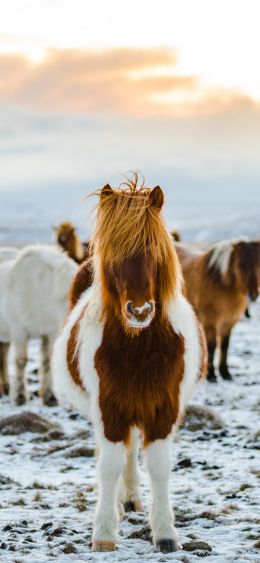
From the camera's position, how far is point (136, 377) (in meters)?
4.62

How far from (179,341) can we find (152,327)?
23 cm

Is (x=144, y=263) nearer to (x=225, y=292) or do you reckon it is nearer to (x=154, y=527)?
(x=154, y=527)

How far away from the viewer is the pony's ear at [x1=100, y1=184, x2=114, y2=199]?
463cm

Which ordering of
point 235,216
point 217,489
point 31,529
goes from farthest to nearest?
point 235,216 → point 217,489 → point 31,529

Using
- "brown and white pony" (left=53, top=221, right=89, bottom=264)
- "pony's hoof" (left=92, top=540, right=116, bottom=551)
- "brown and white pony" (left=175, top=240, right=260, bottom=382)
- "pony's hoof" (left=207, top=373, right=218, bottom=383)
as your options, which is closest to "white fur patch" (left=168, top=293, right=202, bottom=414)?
"pony's hoof" (left=92, top=540, right=116, bottom=551)

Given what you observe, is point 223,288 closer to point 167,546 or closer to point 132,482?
point 132,482

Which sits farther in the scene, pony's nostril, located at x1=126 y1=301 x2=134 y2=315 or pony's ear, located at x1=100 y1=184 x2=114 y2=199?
pony's ear, located at x1=100 y1=184 x2=114 y2=199

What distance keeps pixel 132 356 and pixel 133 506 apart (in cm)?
154

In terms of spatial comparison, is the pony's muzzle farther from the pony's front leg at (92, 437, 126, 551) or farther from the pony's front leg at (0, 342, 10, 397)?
the pony's front leg at (0, 342, 10, 397)

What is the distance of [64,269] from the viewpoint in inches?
393

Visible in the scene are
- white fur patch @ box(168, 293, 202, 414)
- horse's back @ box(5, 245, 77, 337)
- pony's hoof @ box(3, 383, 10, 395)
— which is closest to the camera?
white fur patch @ box(168, 293, 202, 414)

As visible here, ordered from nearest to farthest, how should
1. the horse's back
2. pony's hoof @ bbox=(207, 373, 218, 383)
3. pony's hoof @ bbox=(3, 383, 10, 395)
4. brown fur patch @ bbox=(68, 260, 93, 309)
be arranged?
1. brown fur patch @ bbox=(68, 260, 93, 309)
2. the horse's back
3. pony's hoof @ bbox=(3, 383, 10, 395)
4. pony's hoof @ bbox=(207, 373, 218, 383)

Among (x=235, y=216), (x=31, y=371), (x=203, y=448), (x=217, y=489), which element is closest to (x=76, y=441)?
(x=203, y=448)

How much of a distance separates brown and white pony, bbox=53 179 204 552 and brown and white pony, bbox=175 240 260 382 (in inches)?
281
